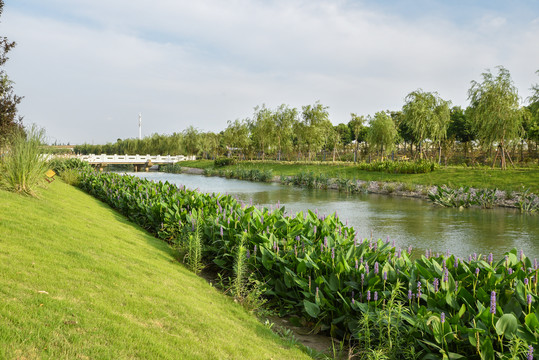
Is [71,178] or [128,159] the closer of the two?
[71,178]

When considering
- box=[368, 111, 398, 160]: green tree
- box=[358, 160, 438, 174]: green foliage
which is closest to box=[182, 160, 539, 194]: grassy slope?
box=[358, 160, 438, 174]: green foliage

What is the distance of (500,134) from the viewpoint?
25.3 metres

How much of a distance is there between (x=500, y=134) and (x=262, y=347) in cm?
2778

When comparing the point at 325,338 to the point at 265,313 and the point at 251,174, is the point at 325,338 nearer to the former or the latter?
the point at 265,313

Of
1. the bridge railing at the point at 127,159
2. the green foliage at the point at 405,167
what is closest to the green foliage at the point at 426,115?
the green foliage at the point at 405,167

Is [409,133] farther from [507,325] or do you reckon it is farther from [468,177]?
[507,325]

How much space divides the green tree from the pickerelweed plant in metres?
31.7

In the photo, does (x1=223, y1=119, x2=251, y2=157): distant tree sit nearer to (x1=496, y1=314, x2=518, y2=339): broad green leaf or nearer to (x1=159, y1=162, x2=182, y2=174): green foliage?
(x1=159, y1=162, x2=182, y2=174): green foliage

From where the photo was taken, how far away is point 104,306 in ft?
10.5

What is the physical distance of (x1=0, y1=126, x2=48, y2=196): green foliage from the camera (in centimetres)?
789

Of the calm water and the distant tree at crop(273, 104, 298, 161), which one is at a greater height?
the distant tree at crop(273, 104, 298, 161)

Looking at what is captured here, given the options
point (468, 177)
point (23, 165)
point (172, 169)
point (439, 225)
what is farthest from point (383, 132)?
point (23, 165)

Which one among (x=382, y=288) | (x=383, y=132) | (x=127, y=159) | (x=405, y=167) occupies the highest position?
(x=383, y=132)

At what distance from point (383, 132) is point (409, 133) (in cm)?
273
